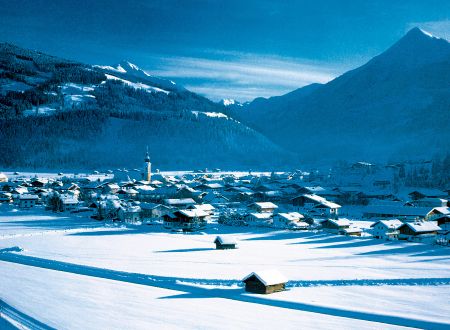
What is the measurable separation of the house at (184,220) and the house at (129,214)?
6605mm

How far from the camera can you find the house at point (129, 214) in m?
56.2

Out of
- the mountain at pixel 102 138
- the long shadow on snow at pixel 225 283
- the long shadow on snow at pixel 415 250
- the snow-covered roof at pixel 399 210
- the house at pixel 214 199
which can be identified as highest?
the mountain at pixel 102 138

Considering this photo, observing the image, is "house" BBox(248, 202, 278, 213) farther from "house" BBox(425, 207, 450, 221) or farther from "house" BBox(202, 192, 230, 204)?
"house" BBox(425, 207, 450, 221)

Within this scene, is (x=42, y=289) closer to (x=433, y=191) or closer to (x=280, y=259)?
(x=280, y=259)

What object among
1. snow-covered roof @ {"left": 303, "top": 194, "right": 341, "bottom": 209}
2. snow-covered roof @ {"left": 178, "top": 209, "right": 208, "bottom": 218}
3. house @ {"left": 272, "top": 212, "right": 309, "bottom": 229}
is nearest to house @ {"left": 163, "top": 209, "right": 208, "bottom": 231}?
snow-covered roof @ {"left": 178, "top": 209, "right": 208, "bottom": 218}

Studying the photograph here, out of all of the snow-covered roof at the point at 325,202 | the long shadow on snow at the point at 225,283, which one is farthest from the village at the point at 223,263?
the snow-covered roof at the point at 325,202

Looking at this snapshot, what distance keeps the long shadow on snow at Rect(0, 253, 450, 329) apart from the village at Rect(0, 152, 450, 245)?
1913 cm

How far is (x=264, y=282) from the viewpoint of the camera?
72.8 ft

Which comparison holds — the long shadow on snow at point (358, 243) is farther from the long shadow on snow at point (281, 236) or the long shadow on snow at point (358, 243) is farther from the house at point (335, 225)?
the long shadow on snow at point (281, 236)

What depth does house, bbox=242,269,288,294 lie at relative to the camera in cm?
2242

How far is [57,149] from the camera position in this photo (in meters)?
156

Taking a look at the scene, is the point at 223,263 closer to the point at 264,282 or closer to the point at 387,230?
the point at 264,282

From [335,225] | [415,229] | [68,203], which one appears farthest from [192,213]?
[68,203]

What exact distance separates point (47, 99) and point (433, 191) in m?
163
